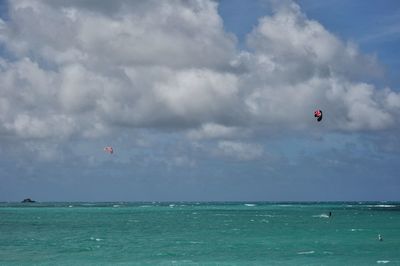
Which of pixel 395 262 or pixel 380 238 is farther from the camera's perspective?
pixel 380 238

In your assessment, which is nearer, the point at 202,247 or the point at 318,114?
the point at 318,114

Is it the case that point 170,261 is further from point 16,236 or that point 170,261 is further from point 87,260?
point 16,236

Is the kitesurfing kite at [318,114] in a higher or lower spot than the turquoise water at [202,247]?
higher

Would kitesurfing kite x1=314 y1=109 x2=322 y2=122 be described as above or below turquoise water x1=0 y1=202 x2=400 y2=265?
above

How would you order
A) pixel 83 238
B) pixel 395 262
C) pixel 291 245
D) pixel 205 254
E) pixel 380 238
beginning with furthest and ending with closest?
pixel 83 238 < pixel 380 238 < pixel 291 245 < pixel 205 254 < pixel 395 262

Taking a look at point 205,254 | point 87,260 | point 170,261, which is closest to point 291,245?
point 205,254

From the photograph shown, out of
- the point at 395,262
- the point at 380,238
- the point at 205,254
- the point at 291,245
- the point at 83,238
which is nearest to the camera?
the point at 395,262

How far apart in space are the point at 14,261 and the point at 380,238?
3913 cm

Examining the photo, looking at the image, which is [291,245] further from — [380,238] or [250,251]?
[380,238]

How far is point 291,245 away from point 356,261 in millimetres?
11564

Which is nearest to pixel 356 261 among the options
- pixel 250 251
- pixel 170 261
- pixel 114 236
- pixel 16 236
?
pixel 250 251

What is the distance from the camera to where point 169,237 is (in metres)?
70.6

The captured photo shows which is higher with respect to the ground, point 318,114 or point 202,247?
point 318,114

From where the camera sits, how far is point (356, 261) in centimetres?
4934
